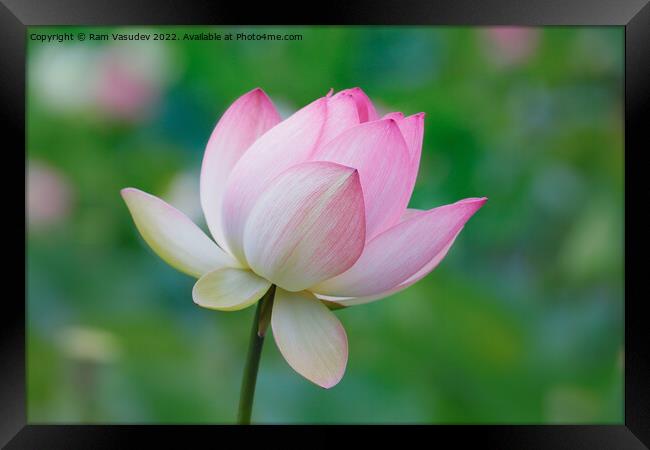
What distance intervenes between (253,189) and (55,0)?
40 cm

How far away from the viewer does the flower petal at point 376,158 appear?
0.59 metres

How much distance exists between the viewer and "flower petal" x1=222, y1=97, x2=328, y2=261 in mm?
599

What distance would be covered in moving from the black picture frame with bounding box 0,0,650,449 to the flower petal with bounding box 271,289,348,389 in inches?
11.1

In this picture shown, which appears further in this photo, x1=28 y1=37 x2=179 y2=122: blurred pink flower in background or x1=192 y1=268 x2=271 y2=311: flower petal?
x1=28 y1=37 x2=179 y2=122: blurred pink flower in background

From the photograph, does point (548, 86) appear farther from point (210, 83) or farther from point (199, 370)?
point (199, 370)

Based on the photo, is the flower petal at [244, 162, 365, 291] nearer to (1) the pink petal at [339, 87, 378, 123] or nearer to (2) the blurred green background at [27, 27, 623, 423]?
(1) the pink petal at [339, 87, 378, 123]

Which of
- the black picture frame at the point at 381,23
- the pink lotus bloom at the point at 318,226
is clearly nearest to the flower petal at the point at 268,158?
the pink lotus bloom at the point at 318,226

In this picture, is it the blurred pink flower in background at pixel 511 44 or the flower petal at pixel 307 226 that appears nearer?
the flower petal at pixel 307 226

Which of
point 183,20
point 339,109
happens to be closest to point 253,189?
point 339,109

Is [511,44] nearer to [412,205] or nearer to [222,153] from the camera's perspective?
[412,205]

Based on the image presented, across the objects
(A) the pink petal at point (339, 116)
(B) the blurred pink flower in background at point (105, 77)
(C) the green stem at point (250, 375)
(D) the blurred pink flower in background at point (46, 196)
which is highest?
(B) the blurred pink flower in background at point (105, 77)

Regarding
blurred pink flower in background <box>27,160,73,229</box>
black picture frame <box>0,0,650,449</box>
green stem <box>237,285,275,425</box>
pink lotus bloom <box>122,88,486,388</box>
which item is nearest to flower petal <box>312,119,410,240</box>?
pink lotus bloom <box>122,88,486,388</box>

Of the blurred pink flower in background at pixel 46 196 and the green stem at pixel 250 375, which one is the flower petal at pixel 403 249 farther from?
the blurred pink flower in background at pixel 46 196

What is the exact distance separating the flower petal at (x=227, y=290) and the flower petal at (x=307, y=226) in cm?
1
